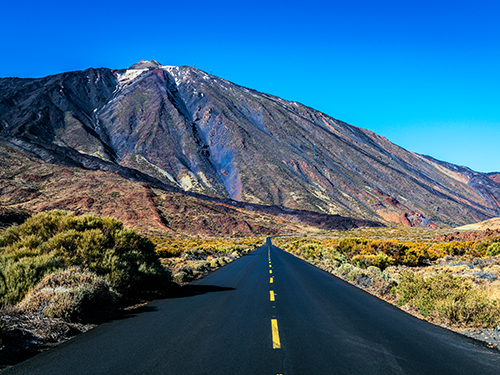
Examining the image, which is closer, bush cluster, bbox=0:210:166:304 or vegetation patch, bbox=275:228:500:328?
Answer: vegetation patch, bbox=275:228:500:328

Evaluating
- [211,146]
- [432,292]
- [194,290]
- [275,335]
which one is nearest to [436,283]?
[432,292]

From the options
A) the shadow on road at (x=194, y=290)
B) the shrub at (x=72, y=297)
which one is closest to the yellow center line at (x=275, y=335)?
the shrub at (x=72, y=297)

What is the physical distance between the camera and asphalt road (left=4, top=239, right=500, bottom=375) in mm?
4309

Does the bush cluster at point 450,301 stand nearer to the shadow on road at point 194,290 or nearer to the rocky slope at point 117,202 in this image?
the shadow on road at point 194,290

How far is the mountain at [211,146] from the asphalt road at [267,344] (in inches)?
3253

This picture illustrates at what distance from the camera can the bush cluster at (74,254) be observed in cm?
731

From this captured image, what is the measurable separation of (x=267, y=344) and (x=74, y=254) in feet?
21.7

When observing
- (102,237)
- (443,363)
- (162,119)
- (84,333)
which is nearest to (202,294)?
(102,237)

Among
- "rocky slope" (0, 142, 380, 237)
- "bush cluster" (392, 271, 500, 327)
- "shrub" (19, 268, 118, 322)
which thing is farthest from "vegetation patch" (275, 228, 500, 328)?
"rocky slope" (0, 142, 380, 237)

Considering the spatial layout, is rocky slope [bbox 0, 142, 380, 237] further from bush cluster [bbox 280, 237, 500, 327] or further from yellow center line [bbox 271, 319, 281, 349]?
yellow center line [bbox 271, 319, 281, 349]

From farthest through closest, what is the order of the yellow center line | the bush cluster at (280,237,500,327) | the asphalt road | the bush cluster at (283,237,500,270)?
the bush cluster at (283,237,500,270)
the bush cluster at (280,237,500,327)
the yellow center line
the asphalt road

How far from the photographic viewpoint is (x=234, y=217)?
73.1 meters

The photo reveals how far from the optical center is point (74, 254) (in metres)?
9.05

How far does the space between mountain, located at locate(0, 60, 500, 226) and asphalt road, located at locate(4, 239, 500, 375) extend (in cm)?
8262
